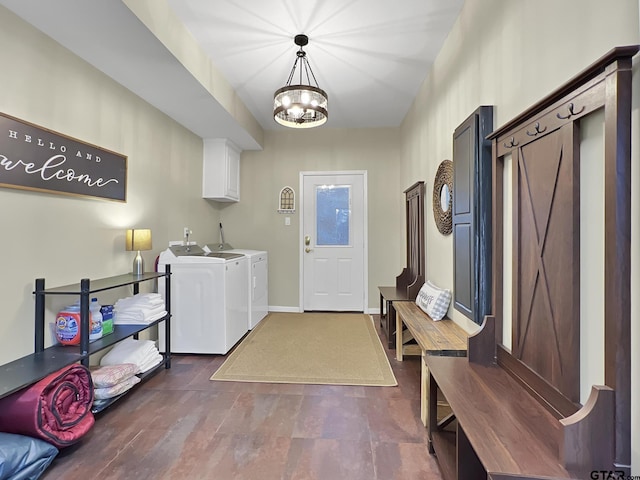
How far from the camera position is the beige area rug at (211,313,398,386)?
104 inches

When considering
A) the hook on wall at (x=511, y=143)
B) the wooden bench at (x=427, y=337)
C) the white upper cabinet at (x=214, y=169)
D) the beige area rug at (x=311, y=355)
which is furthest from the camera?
the white upper cabinet at (x=214, y=169)

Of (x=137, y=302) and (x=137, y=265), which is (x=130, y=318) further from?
(x=137, y=265)

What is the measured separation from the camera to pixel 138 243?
268cm

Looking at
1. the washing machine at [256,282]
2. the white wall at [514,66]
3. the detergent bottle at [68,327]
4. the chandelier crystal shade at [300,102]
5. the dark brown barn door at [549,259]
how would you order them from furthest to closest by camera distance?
the washing machine at [256,282] → the chandelier crystal shade at [300,102] → the detergent bottle at [68,327] → the dark brown barn door at [549,259] → the white wall at [514,66]

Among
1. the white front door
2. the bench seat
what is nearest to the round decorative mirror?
the bench seat

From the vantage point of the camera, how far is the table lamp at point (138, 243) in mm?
2656

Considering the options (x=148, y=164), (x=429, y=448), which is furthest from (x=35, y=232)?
(x=429, y=448)

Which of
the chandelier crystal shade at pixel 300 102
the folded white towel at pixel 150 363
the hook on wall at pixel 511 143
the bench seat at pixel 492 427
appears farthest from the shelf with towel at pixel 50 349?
the hook on wall at pixel 511 143

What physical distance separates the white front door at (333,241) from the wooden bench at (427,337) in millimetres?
1771

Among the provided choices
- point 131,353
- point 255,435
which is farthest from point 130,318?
point 255,435

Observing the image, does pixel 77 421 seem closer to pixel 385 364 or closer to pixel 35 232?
pixel 35 232

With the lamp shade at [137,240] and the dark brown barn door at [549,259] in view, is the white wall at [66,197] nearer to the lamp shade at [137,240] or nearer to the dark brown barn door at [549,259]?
the lamp shade at [137,240]

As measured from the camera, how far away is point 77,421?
5.82ft

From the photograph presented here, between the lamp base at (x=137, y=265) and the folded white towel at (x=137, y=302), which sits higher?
the lamp base at (x=137, y=265)
